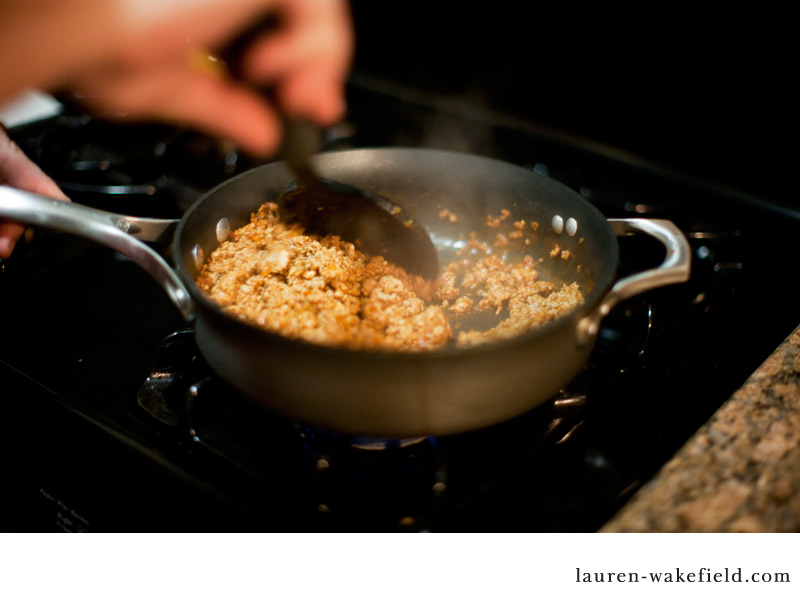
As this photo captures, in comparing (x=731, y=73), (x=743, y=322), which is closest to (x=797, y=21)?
(x=731, y=73)

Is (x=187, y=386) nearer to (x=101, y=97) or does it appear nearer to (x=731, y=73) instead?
(x=101, y=97)

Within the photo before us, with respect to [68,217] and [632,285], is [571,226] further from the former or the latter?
[68,217]

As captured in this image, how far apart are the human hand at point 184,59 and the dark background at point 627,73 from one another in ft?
2.40

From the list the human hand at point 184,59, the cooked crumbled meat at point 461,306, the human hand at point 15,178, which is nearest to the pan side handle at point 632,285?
the cooked crumbled meat at point 461,306

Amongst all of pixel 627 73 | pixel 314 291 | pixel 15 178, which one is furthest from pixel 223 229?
pixel 627 73

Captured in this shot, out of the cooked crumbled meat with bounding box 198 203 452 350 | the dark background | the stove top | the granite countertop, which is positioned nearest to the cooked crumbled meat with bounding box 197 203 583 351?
the cooked crumbled meat with bounding box 198 203 452 350

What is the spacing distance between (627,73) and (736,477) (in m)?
0.93

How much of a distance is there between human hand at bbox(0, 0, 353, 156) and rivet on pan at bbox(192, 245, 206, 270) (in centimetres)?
17

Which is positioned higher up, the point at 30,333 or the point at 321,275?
the point at 321,275

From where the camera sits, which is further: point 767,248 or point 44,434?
point 767,248

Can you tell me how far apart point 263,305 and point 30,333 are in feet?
1.30

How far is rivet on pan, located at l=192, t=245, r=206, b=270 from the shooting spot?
875 millimetres

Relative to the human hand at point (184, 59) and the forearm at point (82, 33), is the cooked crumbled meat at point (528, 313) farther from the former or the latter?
the forearm at point (82, 33)
